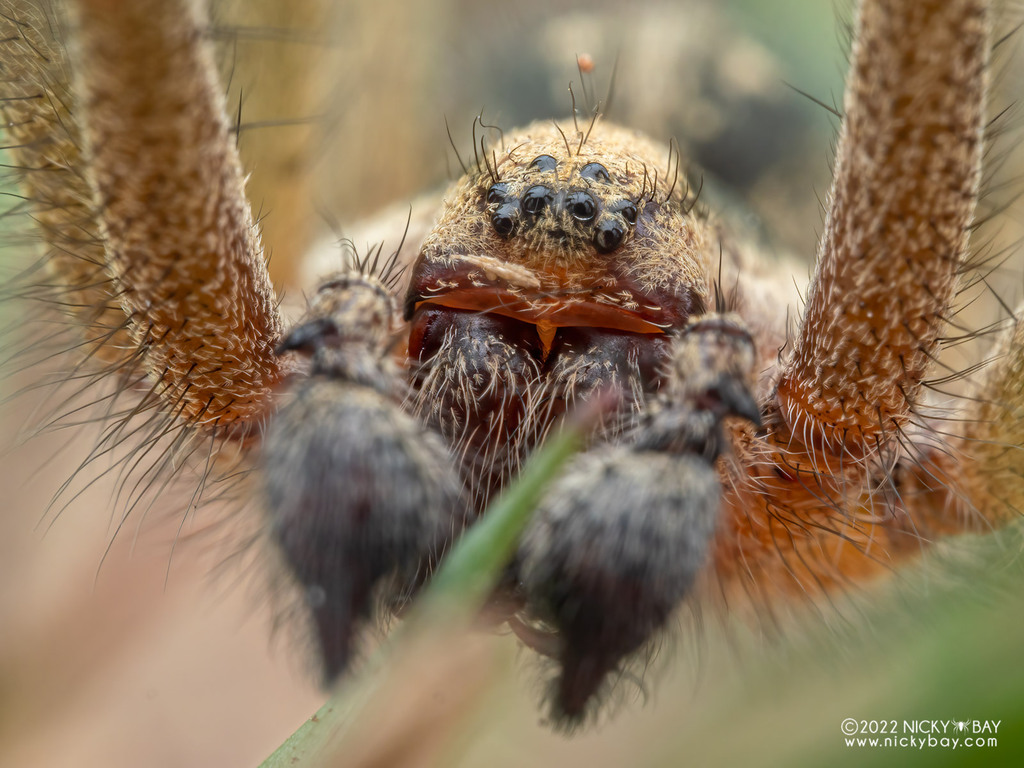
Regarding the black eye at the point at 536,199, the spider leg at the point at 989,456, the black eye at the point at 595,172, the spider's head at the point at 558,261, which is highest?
the black eye at the point at 595,172

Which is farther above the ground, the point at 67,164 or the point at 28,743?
the point at 67,164

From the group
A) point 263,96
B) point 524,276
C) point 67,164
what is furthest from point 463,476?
point 263,96

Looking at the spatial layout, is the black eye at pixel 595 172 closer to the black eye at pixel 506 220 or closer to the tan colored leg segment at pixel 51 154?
the black eye at pixel 506 220

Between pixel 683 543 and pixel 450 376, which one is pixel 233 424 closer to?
pixel 450 376

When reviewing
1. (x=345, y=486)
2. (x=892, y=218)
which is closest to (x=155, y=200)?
(x=345, y=486)

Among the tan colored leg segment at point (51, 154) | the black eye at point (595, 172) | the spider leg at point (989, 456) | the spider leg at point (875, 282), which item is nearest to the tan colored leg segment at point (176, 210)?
the tan colored leg segment at point (51, 154)

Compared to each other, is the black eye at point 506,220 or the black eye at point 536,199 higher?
the black eye at point 536,199

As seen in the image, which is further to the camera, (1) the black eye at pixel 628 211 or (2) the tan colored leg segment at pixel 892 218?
(1) the black eye at pixel 628 211
